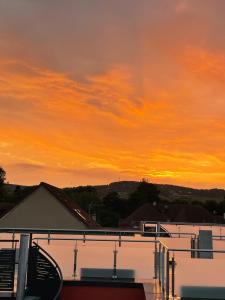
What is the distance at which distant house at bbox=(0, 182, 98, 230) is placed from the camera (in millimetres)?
43219

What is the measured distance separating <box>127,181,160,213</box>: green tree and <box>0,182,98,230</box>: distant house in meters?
70.2

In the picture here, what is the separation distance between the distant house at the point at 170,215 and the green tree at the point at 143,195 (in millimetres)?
17597

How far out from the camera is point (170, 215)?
313ft

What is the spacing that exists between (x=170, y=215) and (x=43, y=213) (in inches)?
2135

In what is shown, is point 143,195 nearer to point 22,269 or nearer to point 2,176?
point 2,176

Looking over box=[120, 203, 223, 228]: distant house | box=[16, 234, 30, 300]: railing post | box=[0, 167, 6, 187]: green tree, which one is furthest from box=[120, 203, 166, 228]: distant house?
box=[16, 234, 30, 300]: railing post

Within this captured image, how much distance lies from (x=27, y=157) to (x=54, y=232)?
26074mm

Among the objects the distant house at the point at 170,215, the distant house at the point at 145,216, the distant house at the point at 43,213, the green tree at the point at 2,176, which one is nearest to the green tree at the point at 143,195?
the distant house at the point at 170,215

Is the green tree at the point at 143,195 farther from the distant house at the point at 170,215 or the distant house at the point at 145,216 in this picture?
the distant house at the point at 145,216

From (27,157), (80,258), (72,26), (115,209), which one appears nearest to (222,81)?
(72,26)

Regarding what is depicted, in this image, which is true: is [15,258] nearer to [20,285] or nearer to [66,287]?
[20,285]

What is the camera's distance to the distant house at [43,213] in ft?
142

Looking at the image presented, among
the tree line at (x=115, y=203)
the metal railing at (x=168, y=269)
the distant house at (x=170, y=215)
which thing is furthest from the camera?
the tree line at (x=115, y=203)

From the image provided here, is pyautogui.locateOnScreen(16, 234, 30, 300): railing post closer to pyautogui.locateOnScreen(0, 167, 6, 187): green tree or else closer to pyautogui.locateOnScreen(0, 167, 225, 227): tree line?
pyautogui.locateOnScreen(0, 167, 6, 187): green tree
